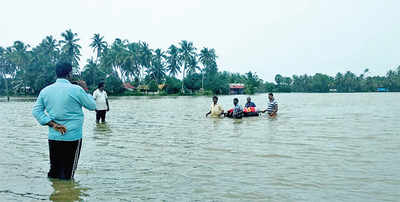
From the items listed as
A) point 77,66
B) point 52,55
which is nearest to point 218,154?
point 77,66

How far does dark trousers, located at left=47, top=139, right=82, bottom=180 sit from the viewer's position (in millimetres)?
5098

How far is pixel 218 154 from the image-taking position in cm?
783

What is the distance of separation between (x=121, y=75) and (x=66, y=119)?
3391 inches

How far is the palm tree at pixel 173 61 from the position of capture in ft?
290

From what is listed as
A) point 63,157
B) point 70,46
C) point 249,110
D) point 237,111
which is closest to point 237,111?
point 237,111

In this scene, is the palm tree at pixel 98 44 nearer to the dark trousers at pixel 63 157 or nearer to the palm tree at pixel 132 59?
the palm tree at pixel 132 59

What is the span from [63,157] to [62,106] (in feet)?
2.37

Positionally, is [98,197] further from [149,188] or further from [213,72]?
[213,72]

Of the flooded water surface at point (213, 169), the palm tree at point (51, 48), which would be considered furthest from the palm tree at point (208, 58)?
the flooded water surface at point (213, 169)

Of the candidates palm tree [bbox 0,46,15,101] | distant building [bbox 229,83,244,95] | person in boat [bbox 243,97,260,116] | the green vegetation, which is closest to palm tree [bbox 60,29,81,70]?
the green vegetation

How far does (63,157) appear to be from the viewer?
516 cm

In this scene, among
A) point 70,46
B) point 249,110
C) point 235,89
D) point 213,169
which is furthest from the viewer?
point 235,89

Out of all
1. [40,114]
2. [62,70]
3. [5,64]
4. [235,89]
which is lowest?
[40,114]

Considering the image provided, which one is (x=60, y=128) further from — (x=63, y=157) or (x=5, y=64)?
(x=5, y=64)
